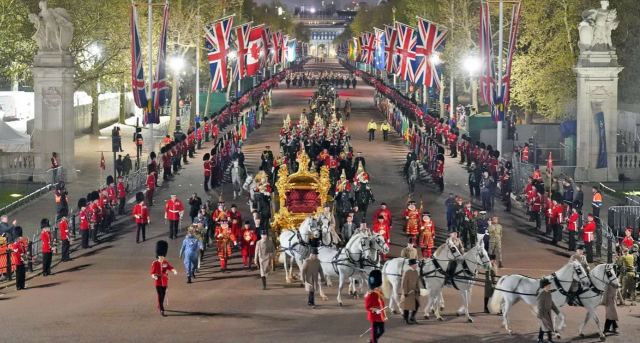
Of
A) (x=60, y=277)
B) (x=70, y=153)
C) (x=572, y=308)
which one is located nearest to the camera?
(x=572, y=308)

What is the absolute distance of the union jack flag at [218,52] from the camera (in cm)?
5597

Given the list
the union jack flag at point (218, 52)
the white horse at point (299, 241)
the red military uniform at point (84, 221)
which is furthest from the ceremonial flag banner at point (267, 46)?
the white horse at point (299, 241)

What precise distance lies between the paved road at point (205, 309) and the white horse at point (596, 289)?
0.45m

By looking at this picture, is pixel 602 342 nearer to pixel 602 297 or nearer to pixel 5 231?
pixel 602 297

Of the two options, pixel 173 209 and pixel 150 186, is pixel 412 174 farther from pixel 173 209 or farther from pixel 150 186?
pixel 173 209

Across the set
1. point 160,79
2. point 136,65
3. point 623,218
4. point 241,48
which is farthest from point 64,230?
point 241,48

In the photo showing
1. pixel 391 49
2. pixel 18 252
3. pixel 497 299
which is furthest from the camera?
pixel 391 49

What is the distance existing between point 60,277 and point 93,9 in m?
31.8

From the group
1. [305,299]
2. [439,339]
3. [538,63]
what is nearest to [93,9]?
[538,63]

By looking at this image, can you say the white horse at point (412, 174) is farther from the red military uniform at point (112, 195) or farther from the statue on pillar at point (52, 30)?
the statue on pillar at point (52, 30)

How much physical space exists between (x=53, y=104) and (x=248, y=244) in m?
18.5

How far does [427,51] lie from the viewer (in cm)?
5950

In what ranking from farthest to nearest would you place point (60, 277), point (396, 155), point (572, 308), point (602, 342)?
1. point (396, 155)
2. point (60, 277)
3. point (572, 308)
4. point (602, 342)

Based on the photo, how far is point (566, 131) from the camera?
2090 inches
